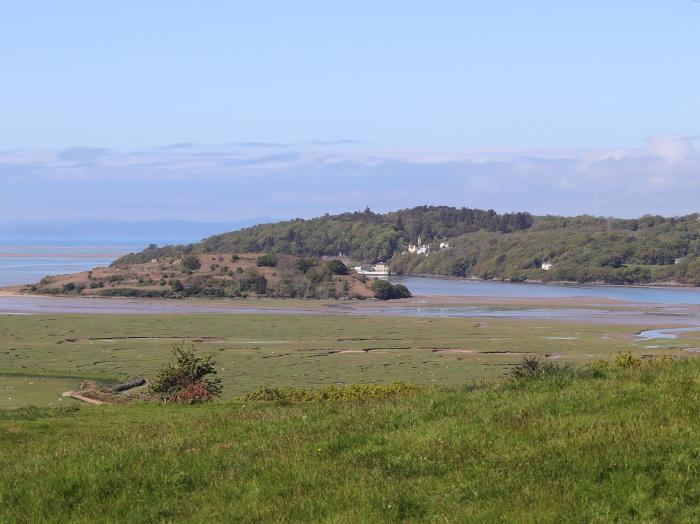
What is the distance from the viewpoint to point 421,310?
12231 cm

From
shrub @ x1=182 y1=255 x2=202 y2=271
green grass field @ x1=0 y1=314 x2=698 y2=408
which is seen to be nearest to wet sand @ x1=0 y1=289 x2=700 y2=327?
green grass field @ x1=0 y1=314 x2=698 y2=408

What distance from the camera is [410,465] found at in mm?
12180

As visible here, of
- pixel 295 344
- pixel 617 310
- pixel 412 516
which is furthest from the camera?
pixel 617 310

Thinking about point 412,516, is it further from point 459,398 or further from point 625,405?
point 459,398

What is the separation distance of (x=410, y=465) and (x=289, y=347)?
56209mm

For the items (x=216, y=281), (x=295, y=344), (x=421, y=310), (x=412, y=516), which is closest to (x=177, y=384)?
(x=412, y=516)

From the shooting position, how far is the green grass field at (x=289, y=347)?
159ft

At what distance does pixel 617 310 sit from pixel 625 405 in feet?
360

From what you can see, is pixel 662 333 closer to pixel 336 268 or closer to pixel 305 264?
pixel 336 268

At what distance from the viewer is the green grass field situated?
48.4 meters

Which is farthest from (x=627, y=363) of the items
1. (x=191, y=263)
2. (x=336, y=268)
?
(x=191, y=263)

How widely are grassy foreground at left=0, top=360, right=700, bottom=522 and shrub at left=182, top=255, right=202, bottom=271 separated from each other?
510ft

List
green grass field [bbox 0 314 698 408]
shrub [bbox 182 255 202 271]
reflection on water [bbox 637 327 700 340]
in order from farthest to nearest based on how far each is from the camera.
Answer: shrub [bbox 182 255 202 271] → reflection on water [bbox 637 327 700 340] → green grass field [bbox 0 314 698 408]

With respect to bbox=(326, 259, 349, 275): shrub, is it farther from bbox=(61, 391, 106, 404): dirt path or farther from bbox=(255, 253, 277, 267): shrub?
bbox=(61, 391, 106, 404): dirt path
